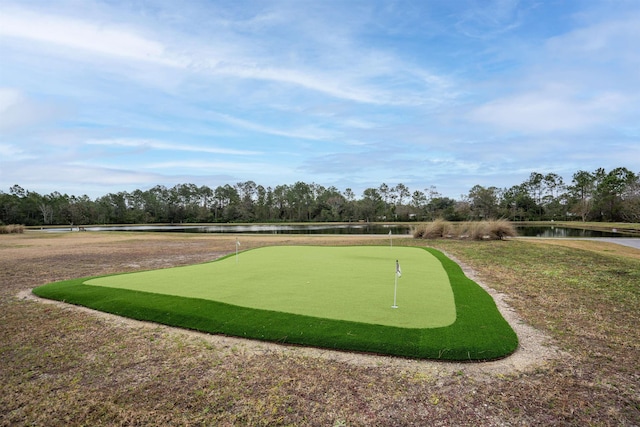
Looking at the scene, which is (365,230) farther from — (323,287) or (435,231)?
(323,287)

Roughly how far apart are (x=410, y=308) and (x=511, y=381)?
204 centimetres

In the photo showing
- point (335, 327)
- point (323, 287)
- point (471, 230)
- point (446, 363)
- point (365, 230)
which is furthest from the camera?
point (365, 230)

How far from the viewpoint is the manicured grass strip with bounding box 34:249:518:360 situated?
423 cm

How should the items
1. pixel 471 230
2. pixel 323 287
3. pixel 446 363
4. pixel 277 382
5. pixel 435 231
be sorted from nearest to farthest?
pixel 277 382
pixel 446 363
pixel 323 287
pixel 471 230
pixel 435 231

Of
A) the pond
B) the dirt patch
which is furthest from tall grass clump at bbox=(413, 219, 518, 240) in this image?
the dirt patch

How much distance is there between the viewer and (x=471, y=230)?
2042 cm

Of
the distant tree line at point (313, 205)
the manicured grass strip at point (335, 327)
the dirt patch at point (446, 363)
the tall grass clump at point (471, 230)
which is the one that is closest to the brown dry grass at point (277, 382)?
the dirt patch at point (446, 363)

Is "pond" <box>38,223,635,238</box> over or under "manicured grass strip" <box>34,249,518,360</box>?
under

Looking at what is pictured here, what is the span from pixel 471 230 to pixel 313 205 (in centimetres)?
6070

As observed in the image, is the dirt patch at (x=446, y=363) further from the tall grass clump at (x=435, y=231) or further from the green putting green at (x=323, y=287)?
the tall grass clump at (x=435, y=231)

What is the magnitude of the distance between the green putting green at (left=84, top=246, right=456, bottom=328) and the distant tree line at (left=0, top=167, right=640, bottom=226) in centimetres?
5888

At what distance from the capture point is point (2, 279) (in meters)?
9.62

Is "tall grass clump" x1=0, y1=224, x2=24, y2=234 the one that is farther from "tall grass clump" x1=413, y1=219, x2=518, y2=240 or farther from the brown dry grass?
"tall grass clump" x1=413, y1=219, x2=518, y2=240

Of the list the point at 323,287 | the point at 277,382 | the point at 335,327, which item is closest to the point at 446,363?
the point at 335,327
